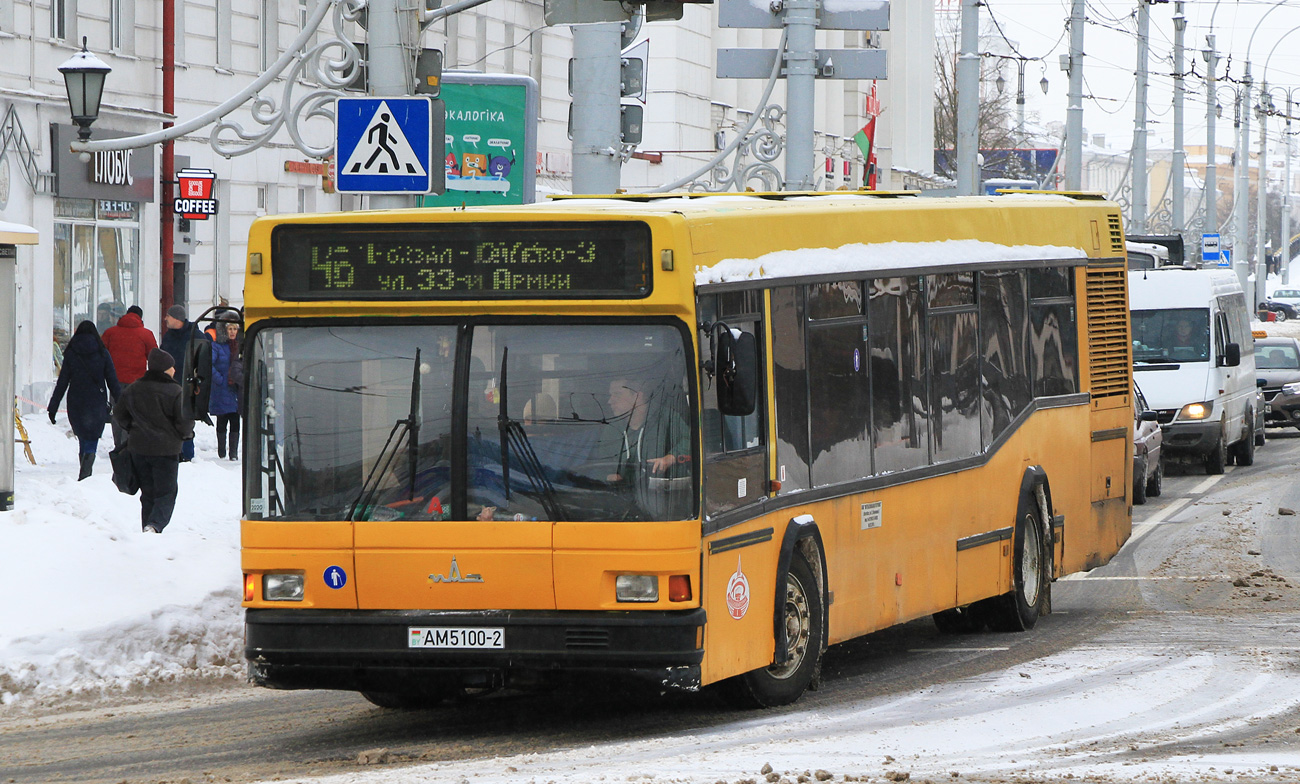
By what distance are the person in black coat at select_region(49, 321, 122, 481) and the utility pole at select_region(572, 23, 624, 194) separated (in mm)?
5970

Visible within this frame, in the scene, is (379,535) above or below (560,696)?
above

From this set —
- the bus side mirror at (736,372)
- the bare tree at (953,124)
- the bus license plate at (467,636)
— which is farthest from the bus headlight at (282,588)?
the bare tree at (953,124)

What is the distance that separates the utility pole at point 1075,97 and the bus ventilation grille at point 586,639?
29438mm

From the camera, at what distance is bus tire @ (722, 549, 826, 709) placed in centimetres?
952

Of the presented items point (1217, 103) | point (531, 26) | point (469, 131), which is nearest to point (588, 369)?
point (469, 131)

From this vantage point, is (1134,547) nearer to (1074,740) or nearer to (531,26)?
(1074,740)

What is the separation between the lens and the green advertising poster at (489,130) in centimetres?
1681

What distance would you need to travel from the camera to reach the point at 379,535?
879cm

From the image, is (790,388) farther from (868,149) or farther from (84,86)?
(868,149)

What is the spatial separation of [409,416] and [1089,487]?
6962 mm

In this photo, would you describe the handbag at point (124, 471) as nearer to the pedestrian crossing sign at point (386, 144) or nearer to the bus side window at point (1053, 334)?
the pedestrian crossing sign at point (386, 144)

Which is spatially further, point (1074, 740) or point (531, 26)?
point (531, 26)

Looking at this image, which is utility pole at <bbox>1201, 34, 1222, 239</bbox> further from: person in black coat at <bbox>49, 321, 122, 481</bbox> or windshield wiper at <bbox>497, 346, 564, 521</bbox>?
windshield wiper at <bbox>497, 346, 564, 521</bbox>

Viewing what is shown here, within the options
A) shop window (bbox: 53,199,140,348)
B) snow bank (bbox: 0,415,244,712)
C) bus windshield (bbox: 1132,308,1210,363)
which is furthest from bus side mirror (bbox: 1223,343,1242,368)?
snow bank (bbox: 0,415,244,712)
